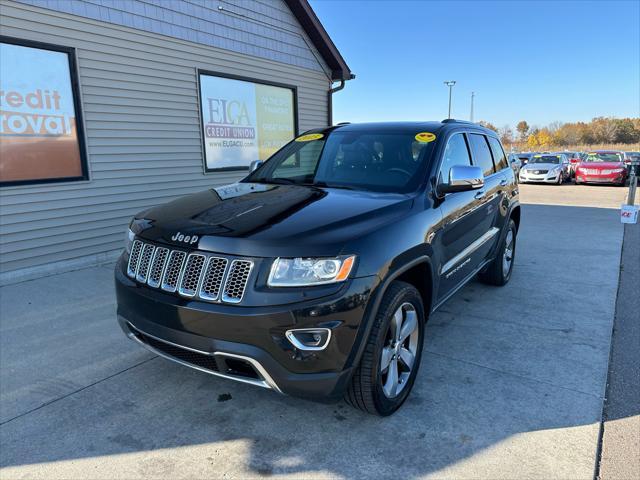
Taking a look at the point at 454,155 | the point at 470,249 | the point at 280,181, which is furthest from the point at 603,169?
the point at 280,181

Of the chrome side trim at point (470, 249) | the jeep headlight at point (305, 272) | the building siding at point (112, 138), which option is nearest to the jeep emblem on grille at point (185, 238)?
the jeep headlight at point (305, 272)

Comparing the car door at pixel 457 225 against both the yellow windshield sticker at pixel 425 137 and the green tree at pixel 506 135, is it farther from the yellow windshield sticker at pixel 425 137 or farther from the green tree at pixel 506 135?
the green tree at pixel 506 135

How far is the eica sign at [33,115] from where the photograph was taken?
17.6 ft

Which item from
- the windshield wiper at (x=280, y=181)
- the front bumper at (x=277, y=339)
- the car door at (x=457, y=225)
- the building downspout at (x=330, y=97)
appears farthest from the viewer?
the building downspout at (x=330, y=97)

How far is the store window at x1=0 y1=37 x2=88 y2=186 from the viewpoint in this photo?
17.6 feet

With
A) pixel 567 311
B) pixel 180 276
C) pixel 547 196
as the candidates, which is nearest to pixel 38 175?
pixel 180 276

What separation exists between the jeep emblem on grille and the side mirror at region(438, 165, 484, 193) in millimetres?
1723

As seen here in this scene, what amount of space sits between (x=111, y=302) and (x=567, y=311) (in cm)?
463

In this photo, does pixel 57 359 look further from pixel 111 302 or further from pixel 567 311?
pixel 567 311

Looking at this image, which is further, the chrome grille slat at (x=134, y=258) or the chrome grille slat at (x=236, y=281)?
the chrome grille slat at (x=134, y=258)

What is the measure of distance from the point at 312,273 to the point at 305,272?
0.04 m

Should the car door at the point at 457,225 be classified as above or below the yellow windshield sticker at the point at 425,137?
below

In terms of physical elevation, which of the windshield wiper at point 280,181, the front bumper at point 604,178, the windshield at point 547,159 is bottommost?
the front bumper at point 604,178

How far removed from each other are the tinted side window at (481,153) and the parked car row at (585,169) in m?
15.3
